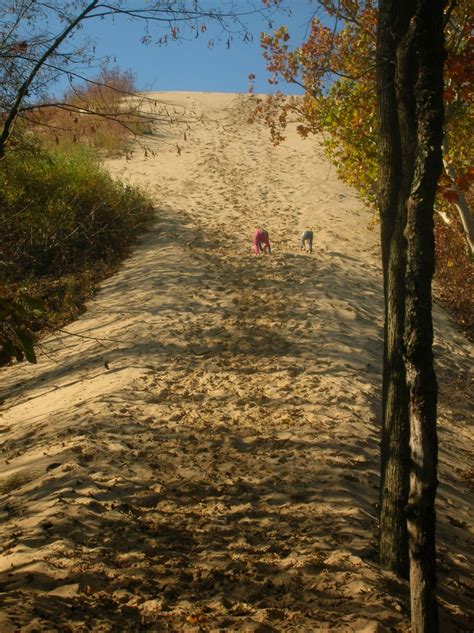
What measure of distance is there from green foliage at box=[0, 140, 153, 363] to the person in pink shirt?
2919mm

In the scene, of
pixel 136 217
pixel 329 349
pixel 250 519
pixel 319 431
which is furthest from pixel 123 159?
pixel 250 519

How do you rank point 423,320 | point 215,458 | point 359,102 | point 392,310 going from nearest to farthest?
point 423,320 → point 392,310 → point 215,458 → point 359,102

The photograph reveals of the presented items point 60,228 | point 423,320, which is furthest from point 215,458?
point 60,228

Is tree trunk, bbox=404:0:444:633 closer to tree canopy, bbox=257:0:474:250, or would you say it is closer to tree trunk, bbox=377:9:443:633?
tree trunk, bbox=377:9:443:633

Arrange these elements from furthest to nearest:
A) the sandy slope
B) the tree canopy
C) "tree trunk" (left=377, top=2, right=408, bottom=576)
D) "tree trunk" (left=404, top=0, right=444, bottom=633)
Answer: the tree canopy, "tree trunk" (left=377, top=2, right=408, bottom=576), the sandy slope, "tree trunk" (left=404, top=0, right=444, bottom=633)

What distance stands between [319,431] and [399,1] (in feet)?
13.6

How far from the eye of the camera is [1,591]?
3.68 meters

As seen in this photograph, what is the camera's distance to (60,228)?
12.9 meters

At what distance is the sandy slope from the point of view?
12.7 feet

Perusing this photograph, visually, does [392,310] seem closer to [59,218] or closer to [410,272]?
[410,272]

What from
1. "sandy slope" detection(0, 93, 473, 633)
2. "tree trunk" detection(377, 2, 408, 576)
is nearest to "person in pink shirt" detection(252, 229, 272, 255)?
"sandy slope" detection(0, 93, 473, 633)

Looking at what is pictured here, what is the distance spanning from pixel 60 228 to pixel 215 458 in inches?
337

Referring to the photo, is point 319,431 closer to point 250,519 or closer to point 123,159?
point 250,519

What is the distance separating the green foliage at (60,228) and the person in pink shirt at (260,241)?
292cm
